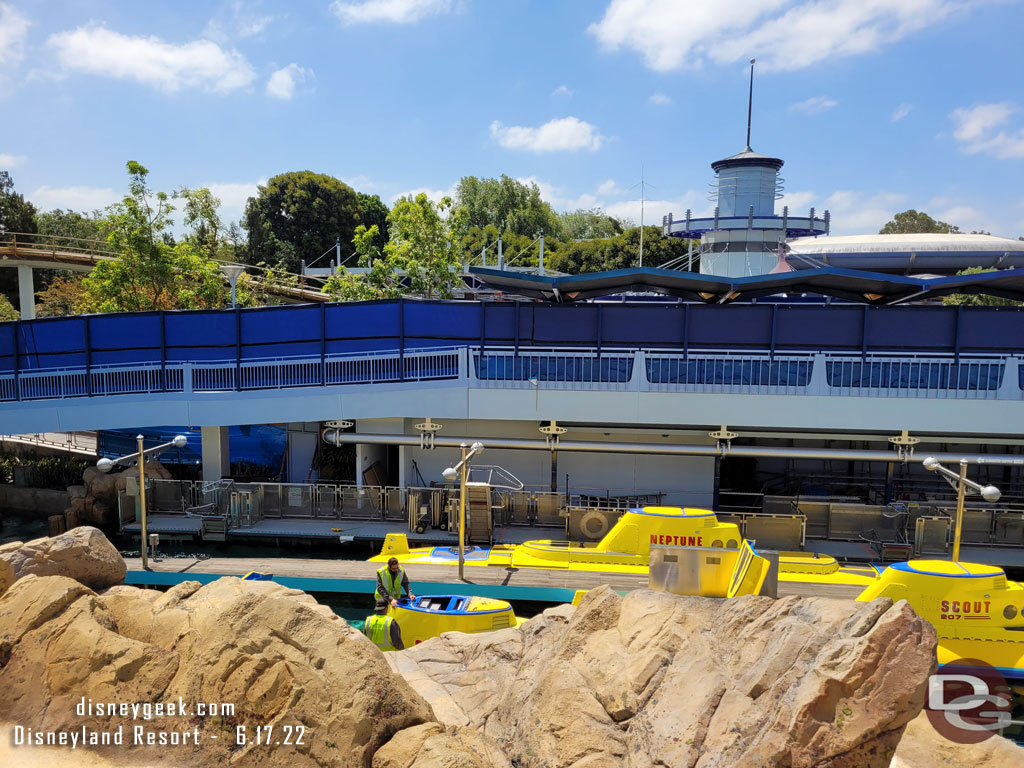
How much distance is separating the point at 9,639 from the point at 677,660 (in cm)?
865

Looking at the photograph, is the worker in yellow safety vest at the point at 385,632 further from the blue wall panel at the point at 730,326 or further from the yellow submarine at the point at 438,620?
the blue wall panel at the point at 730,326

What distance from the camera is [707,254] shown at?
38.2 m

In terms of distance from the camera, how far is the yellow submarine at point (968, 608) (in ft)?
43.4

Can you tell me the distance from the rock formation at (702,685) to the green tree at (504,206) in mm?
60556

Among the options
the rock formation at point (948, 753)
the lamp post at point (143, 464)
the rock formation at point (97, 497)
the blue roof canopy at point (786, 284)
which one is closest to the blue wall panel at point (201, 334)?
the rock formation at point (97, 497)

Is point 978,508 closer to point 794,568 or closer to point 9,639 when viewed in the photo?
point 794,568

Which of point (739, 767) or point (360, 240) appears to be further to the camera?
point (360, 240)

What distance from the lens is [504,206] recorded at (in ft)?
227

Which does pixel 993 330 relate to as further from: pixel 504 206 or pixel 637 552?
pixel 504 206

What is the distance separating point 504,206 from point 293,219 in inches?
828

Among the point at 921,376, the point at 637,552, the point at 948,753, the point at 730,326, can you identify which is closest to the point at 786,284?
the point at 730,326

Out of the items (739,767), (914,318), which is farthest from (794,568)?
(739,767)

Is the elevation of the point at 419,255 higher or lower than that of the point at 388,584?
higher

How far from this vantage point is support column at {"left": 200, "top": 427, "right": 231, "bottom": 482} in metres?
23.1
